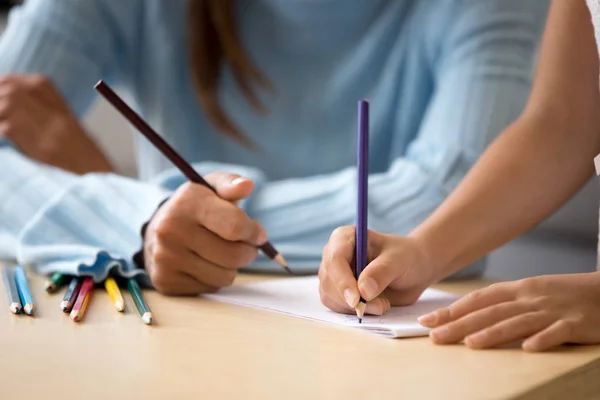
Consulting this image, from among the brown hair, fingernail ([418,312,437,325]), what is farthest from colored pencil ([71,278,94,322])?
the brown hair

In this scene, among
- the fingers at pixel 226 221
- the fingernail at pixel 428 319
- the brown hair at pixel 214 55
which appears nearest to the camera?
the fingernail at pixel 428 319

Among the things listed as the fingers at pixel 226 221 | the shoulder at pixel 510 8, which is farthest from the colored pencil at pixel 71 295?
the shoulder at pixel 510 8

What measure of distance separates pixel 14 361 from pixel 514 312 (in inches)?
10.8

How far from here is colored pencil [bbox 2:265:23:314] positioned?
496 millimetres

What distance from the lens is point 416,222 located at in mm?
694

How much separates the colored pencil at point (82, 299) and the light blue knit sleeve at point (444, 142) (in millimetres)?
160

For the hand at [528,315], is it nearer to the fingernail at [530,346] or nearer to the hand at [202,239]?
the fingernail at [530,346]

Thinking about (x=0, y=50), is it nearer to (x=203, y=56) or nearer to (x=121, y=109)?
(x=203, y=56)

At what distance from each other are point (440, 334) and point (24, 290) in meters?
0.30

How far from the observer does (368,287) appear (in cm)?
47

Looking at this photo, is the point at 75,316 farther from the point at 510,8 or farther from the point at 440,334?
the point at 510,8

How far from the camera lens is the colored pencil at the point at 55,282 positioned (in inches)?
22.3

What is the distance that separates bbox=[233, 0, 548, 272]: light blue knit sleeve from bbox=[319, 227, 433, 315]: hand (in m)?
0.15

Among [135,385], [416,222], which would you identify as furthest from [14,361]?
[416,222]
